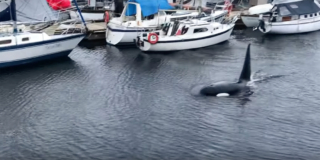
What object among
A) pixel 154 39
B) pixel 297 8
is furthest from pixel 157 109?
pixel 297 8

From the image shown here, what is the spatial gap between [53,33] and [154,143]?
23.9 meters

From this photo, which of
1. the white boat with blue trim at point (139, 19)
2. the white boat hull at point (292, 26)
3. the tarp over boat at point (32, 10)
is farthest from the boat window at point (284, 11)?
the tarp over boat at point (32, 10)

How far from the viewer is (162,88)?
1404 inches

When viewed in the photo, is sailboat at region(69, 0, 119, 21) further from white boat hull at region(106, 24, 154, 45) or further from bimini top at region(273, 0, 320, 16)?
bimini top at region(273, 0, 320, 16)

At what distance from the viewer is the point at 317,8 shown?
58.1 meters

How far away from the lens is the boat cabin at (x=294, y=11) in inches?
2197

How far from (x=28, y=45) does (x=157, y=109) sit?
17826mm

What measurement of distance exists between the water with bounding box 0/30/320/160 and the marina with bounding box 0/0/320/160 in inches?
3.4

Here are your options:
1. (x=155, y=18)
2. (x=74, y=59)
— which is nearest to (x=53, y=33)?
(x=74, y=59)

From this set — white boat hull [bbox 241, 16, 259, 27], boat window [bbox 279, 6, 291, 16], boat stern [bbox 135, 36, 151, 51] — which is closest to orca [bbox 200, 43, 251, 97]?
boat stern [bbox 135, 36, 151, 51]

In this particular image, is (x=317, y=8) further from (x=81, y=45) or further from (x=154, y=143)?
(x=154, y=143)

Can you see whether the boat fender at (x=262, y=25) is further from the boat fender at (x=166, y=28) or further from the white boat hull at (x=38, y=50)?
the white boat hull at (x=38, y=50)

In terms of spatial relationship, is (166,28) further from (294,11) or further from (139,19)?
(294,11)

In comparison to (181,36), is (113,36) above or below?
below
